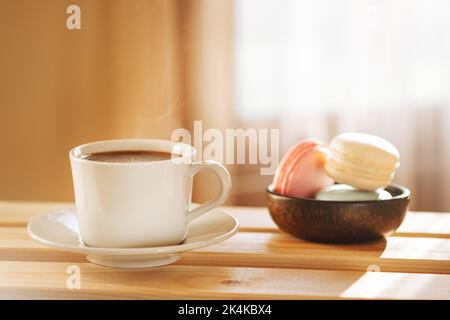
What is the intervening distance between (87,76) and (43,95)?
0.12 metres

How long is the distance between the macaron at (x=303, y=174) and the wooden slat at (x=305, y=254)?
0.05 metres

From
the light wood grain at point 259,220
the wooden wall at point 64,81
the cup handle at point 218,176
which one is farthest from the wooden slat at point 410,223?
the wooden wall at point 64,81

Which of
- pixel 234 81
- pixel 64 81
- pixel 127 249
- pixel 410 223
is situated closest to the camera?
pixel 127 249

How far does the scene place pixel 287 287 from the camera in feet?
1.76

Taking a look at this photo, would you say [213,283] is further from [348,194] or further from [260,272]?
[348,194]

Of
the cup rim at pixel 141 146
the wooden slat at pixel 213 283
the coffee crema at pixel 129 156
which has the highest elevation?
the cup rim at pixel 141 146

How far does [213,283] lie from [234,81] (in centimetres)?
127

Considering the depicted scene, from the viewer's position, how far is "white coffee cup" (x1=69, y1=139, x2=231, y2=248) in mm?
547

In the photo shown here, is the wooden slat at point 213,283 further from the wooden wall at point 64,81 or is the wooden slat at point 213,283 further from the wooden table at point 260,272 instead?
the wooden wall at point 64,81

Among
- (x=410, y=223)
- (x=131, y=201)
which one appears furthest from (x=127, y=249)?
(x=410, y=223)

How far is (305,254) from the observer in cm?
62

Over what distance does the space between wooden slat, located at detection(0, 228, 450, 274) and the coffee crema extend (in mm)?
96

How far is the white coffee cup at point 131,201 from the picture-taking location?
547 millimetres

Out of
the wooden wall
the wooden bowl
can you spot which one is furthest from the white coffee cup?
the wooden wall
